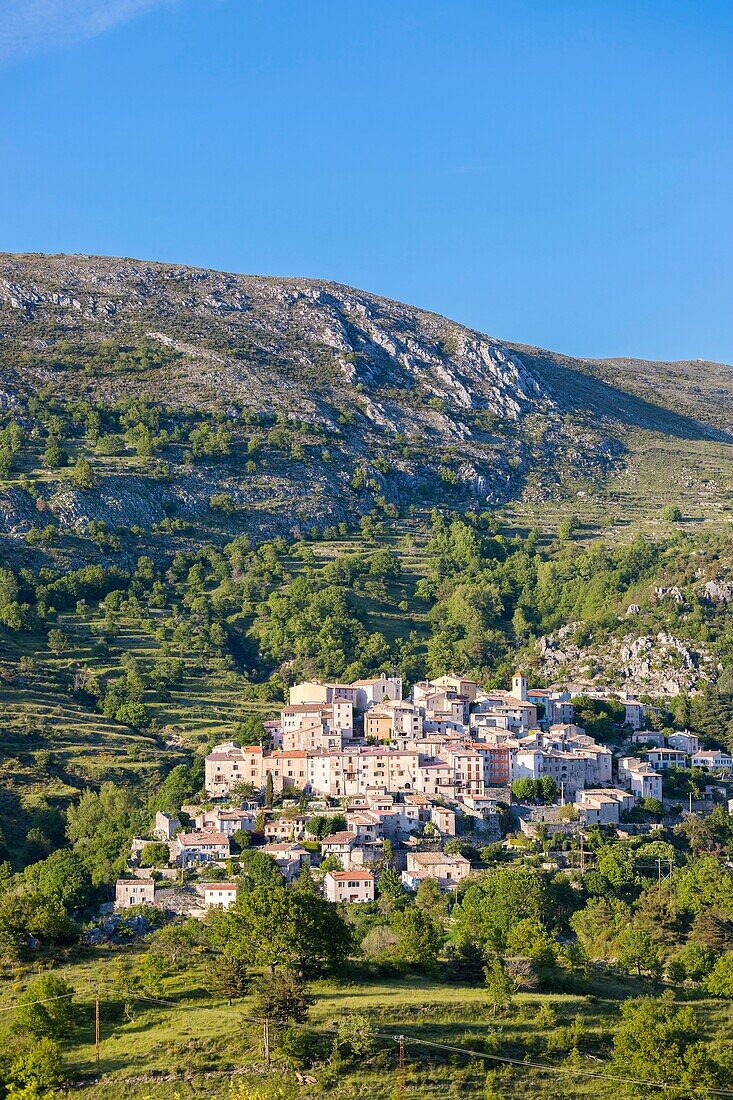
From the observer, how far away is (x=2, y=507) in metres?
125

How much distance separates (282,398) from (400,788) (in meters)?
89.3

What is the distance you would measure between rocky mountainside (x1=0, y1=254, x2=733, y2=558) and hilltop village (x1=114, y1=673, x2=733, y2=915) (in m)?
48.1

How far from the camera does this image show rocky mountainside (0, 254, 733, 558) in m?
142

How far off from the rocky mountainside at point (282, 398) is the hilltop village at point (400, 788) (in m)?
48.1

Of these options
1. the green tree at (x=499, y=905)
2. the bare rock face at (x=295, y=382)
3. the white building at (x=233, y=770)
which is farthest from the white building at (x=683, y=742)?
the bare rock face at (x=295, y=382)

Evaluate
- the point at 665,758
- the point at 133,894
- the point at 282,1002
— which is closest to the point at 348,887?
the point at 133,894

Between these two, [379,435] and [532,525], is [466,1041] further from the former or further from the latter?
[379,435]

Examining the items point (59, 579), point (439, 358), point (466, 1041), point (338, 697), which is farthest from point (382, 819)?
point (439, 358)

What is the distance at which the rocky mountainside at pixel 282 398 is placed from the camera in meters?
142

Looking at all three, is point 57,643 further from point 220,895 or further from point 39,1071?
point 39,1071

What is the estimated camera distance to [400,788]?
79750mm

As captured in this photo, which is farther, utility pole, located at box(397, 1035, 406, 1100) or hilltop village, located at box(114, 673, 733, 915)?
hilltop village, located at box(114, 673, 733, 915)

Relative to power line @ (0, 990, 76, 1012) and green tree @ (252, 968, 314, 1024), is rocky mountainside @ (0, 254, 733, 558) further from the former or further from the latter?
green tree @ (252, 968, 314, 1024)

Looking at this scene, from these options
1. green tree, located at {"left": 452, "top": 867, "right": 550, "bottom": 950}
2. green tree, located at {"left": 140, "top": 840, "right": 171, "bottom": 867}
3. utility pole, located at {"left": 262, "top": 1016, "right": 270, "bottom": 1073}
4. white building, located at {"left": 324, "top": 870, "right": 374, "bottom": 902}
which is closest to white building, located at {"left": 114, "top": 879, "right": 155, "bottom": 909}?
green tree, located at {"left": 140, "top": 840, "right": 171, "bottom": 867}
